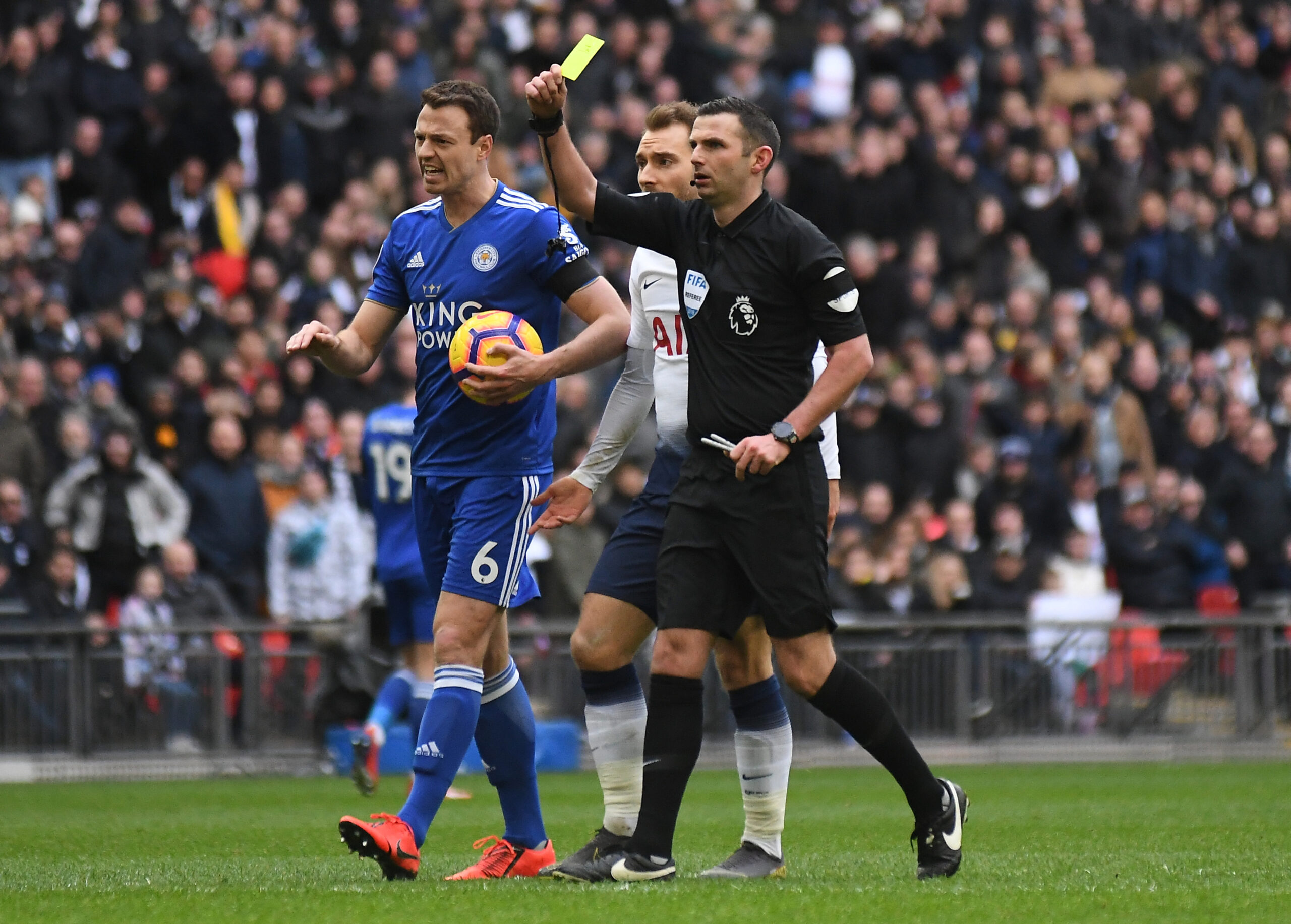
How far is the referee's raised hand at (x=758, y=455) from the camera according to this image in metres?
7.00

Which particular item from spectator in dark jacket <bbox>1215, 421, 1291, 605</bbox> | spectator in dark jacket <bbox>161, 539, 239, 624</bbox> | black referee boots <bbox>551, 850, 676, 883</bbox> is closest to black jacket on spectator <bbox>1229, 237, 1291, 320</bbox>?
spectator in dark jacket <bbox>1215, 421, 1291, 605</bbox>

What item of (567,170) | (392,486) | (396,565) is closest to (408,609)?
(396,565)

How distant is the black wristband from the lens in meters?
7.42

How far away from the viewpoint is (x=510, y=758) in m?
8.05

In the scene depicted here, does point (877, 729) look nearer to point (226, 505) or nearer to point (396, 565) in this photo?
point (396, 565)

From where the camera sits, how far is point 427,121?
7.93m

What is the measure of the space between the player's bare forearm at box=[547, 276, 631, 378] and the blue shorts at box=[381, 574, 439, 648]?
498cm

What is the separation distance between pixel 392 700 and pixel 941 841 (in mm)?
6409

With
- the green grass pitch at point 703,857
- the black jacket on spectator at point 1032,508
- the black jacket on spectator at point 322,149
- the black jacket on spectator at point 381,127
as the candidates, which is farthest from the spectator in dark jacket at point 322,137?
the green grass pitch at point 703,857

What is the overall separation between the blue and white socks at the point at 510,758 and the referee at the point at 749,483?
0.63m

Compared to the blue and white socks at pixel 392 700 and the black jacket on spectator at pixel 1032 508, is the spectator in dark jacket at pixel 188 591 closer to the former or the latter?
the blue and white socks at pixel 392 700

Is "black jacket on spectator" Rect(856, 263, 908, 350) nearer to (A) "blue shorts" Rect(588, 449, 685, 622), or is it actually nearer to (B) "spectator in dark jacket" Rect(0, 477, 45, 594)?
(B) "spectator in dark jacket" Rect(0, 477, 45, 594)

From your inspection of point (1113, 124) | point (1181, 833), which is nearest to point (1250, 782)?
point (1181, 833)

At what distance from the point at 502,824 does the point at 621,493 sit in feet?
21.8
